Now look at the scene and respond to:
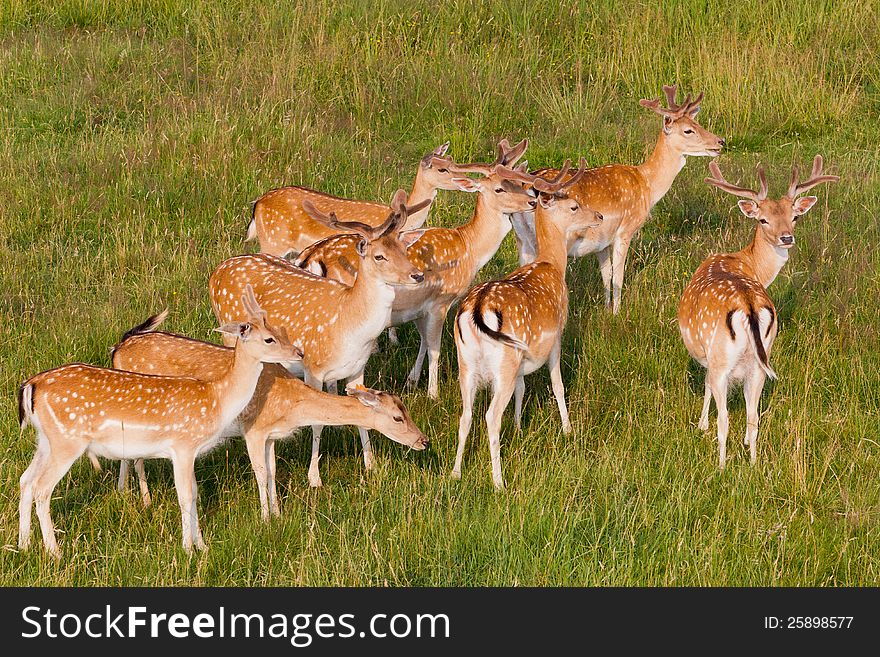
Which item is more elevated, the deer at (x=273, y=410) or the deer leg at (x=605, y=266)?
the deer at (x=273, y=410)

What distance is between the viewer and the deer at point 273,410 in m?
5.67

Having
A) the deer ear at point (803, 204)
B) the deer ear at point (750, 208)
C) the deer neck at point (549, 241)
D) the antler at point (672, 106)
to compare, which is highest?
the antler at point (672, 106)

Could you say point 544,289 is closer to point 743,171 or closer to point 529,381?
point 529,381

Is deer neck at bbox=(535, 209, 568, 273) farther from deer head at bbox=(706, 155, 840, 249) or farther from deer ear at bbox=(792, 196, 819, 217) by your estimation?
deer ear at bbox=(792, 196, 819, 217)

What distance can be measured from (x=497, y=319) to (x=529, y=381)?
1319mm

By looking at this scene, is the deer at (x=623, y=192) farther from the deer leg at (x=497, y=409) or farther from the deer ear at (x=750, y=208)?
the deer leg at (x=497, y=409)

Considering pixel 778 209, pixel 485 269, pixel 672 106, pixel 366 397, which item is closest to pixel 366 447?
pixel 366 397

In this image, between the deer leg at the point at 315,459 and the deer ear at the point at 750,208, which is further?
the deer ear at the point at 750,208

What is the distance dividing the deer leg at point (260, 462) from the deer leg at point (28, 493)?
2.96 ft

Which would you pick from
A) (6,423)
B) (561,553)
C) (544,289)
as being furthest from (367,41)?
(561,553)

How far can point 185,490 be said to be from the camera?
529cm

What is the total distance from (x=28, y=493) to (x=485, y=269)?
3.82 meters

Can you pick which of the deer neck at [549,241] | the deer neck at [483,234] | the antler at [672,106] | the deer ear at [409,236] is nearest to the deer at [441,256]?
the deer neck at [483,234]

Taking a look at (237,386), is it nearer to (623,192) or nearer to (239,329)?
(239,329)
